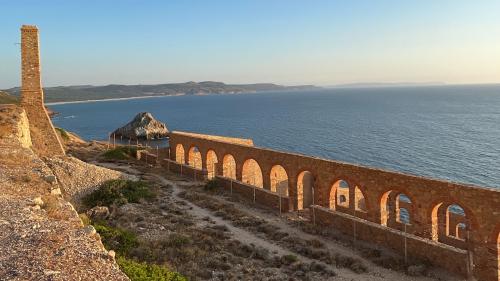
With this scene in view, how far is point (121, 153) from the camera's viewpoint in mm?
34281

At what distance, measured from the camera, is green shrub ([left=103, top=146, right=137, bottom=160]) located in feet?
112

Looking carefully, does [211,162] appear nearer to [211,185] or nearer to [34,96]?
[211,185]

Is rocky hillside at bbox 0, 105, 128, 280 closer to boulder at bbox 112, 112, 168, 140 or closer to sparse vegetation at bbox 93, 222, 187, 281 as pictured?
sparse vegetation at bbox 93, 222, 187, 281

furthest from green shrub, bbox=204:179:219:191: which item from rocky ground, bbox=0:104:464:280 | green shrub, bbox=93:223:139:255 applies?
green shrub, bbox=93:223:139:255

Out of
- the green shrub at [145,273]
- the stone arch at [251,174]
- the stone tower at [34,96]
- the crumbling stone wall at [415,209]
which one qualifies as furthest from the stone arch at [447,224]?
the stone tower at [34,96]

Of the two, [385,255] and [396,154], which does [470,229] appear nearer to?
[385,255]

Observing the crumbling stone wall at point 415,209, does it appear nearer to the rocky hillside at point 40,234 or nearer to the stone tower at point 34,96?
the rocky hillside at point 40,234

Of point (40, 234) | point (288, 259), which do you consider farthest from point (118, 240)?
point (288, 259)

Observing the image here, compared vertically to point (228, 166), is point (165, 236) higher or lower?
lower

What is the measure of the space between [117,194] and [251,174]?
1015 centimetres

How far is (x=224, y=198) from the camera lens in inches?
905

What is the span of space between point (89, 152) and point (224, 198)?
62.1 ft

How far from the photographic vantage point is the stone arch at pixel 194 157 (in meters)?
31.5

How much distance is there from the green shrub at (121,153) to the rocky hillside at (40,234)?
16.8 meters
